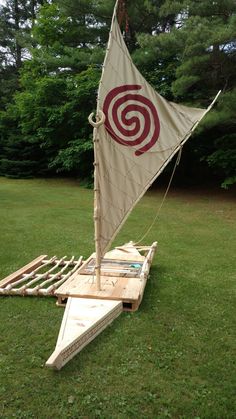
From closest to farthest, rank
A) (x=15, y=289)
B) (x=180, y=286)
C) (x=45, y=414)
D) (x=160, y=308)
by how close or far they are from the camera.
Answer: (x=45, y=414)
(x=160, y=308)
(x=15, y=289)
(x=180, y=286)

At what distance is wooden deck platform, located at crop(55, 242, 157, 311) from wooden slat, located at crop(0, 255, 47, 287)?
3.19ft

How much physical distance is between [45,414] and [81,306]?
150cm

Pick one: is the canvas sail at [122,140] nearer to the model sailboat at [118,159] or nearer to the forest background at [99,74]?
the model sailboat at [118,159]

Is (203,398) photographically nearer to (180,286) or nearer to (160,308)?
(160,308)

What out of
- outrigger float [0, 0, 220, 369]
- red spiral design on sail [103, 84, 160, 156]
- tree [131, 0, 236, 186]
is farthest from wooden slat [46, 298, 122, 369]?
tree [131, 0, 236, 186]

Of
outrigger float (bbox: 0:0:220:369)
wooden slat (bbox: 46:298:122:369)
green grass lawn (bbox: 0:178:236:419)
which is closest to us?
green grass lawn (bbox: 0:178:236:419)

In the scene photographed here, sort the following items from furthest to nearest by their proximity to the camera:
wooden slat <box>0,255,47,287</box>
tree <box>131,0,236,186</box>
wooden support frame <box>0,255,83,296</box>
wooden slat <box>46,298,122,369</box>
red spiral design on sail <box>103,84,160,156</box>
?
tree <box>131,0,236,186</box>
wooden slat <box>0,255,47,287</box>
wooden support frame <box>0,255,83,296</box>
red spiral design on sail <box>103,84,160,156</box>
wooden slat <box>46,298,122,369</box>

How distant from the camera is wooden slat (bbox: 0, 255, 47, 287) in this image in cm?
527

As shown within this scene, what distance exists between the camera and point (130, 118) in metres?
4.58

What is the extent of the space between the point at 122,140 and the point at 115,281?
194 centimetres

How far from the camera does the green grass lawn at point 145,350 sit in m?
2.92

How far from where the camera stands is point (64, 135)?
2070cm

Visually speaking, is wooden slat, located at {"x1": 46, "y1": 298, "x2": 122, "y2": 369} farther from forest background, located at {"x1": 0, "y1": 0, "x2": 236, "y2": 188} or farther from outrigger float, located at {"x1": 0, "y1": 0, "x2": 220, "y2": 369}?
forest background, located at {"x1": 0, "y1": 0, "x2": 236, "y2": 188}

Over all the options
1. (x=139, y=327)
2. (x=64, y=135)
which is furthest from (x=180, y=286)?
(x=64, y=135)
